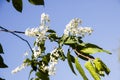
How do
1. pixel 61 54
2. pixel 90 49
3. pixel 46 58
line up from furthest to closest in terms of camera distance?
1. pixel 46 58
2. pixel 61 54
3. pixel 90 49

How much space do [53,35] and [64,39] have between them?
Result: 117 mm

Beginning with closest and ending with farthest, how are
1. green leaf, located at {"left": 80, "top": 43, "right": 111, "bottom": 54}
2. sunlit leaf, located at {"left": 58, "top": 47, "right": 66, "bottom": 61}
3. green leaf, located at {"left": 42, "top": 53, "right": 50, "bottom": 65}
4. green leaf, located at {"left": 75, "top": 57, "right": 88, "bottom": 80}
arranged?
green leaf, located at {"left": 75, "top": 57, "right": 88, "bottom": 80} → green leaf, located at {"left": 80, "top": 43, "right": 111, "bottom": 54} → sunlit leaf, located at {"left": 58, "top": 47, "right": 66, "bottom": 61} → green leaf, located at {"left": 42, "top": 53, "right": 50, "bottom": 65}

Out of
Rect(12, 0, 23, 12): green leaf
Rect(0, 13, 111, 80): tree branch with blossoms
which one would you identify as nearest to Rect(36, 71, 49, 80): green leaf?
Rect(0, 13, 111, 80): tree branch with blossoms

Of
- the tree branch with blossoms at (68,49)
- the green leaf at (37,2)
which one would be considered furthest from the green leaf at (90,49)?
the green leaf at (37,2)

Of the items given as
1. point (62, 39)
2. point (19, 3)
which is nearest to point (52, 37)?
point (62, 39)

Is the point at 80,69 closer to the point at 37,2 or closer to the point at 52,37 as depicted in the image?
the point at 52,37

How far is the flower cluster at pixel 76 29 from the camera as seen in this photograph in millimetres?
1507

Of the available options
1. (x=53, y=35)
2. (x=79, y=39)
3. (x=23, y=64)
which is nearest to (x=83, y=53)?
(x=79, y=39)

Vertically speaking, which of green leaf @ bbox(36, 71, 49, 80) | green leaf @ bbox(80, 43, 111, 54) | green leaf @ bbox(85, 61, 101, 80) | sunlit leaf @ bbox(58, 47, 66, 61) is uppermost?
green leaf @ bbox(80, 43, 111, 54)

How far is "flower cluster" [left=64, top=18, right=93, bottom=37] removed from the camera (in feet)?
4.94

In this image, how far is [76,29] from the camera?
1508mm

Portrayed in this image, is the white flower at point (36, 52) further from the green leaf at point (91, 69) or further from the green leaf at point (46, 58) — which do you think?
the green leaf at point (91, 69)

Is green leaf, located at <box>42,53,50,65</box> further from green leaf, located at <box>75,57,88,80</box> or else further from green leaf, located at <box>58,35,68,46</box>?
green leaf, located at <box>75,57,88,80</box>

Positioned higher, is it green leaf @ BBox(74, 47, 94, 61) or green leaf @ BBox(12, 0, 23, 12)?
green leaf @ BBox(12, 0, 23, 12)
